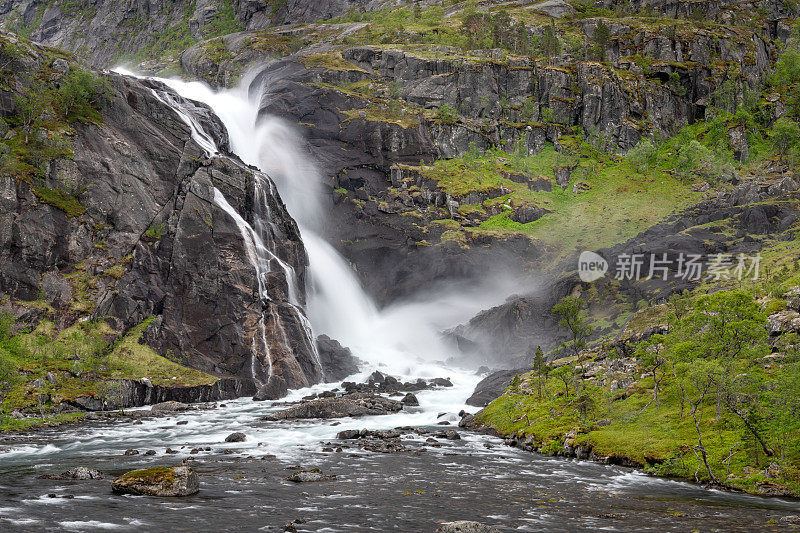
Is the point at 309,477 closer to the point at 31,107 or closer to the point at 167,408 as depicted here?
the point at 167,408

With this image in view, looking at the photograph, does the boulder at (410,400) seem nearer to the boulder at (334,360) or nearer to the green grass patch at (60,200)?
the boulder at (334,360)

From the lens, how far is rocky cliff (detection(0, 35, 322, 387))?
75.5 m

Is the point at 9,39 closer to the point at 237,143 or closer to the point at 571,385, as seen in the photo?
the point at 237,143

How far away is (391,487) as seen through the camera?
3156cm

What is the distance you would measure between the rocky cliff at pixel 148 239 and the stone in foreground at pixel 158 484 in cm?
4733

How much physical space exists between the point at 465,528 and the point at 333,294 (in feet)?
282

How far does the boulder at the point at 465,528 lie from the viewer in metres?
22.0

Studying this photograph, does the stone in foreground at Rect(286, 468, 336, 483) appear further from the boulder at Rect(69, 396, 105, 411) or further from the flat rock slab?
the boulder at Rect(69, 396, 105, 411)

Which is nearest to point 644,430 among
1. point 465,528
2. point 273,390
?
point 465,528

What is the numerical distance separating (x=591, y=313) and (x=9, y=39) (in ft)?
375

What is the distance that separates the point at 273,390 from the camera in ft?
234

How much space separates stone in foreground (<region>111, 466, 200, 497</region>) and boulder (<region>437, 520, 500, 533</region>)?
1420cm

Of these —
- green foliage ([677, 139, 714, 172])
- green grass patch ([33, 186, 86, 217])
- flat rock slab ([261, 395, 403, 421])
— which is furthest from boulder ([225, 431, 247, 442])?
green foliage ([677, 139, 714, 172])

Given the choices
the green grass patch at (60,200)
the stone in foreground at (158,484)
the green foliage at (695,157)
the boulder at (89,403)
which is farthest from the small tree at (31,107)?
the green foliage at (695,157)
